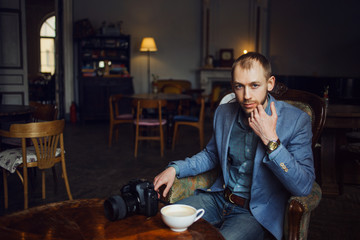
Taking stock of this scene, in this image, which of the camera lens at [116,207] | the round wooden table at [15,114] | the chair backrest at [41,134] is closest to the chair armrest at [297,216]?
the camera lens at [116,207]

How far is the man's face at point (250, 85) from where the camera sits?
1465mm

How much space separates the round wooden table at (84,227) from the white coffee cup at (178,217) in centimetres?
3

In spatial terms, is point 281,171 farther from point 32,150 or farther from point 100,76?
point 100,76

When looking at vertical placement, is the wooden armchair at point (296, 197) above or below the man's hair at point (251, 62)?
below

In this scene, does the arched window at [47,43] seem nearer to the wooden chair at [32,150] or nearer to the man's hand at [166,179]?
the wooden chair at [32,150]

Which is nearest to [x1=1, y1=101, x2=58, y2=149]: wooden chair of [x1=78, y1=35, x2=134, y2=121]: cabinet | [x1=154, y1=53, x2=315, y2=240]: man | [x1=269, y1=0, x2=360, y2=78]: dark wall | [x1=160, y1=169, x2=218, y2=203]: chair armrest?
[x1=160, y1=169, x2=218, y2=203]: chair armrest

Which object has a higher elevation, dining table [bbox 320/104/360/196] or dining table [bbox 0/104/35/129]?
dining table [bbox 0/104/35/129]

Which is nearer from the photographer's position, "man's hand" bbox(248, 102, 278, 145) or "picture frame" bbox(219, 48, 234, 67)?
"man's hand" bbox(248, 102, 278, 145)

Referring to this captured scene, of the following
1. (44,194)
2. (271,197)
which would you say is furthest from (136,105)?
(271,197)

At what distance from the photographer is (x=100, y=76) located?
7711mm

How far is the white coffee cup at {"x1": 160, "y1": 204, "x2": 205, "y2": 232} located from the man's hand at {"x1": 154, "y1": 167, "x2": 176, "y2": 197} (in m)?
0.37

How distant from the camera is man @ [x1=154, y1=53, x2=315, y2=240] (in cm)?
135

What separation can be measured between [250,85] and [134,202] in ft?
2.28

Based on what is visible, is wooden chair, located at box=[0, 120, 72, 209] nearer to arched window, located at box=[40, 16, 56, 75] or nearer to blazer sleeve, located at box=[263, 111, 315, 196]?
blazer sleeve, located at box=[263, 111, 315, 196]
